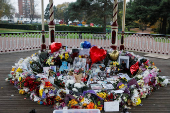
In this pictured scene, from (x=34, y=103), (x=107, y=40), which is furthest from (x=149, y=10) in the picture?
(x=34, y=103)

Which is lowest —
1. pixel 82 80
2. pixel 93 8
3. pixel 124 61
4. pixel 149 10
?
pixel 82 80

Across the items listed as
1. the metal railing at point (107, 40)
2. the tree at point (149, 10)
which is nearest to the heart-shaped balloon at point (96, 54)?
the metal railing at point (107, 40)

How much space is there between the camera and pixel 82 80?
4.52 metres

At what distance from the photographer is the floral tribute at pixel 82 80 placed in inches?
138

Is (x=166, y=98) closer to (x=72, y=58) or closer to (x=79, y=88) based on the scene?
(x=79, y=88)

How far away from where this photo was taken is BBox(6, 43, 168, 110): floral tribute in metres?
3.50

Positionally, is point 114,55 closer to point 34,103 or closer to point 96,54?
point 96,54

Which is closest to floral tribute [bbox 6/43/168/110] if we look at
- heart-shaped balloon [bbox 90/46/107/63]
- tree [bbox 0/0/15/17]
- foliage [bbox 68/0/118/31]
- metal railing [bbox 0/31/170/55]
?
heart-shaped balloon [bbox 90/46/107/63]

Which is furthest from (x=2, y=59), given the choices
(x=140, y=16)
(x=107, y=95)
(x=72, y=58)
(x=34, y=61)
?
(x=140, y=16)

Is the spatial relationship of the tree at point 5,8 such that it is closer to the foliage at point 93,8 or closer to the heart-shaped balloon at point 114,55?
the foliage at point 93,8

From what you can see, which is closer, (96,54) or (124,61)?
(96,54)

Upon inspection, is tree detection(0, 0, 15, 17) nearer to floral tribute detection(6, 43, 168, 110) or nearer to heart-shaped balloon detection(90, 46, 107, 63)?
floral tribute detection(6, 43, 168, 110)

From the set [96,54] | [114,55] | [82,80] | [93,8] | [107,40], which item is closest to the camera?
[82,80]

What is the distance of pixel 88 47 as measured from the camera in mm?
5695
